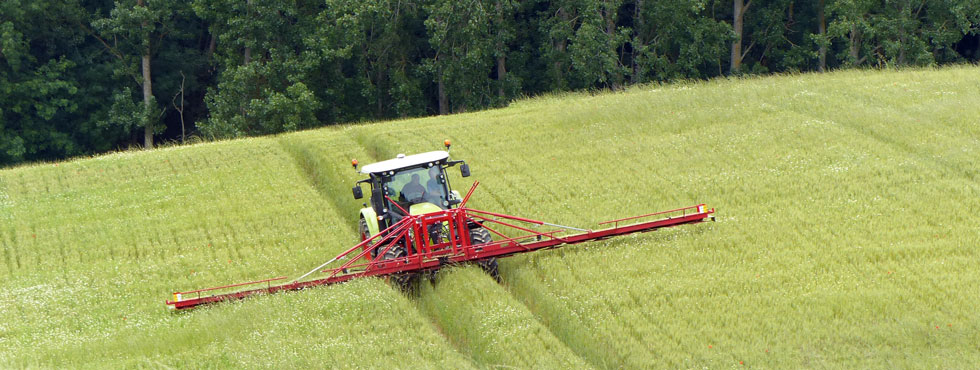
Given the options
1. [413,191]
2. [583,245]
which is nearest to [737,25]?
[583,245]

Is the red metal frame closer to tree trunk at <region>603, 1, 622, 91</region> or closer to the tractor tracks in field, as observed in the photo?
the tractor tracks in field

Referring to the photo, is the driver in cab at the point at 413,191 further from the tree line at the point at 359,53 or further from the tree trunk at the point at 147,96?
the tree trunk at the point at 147,96

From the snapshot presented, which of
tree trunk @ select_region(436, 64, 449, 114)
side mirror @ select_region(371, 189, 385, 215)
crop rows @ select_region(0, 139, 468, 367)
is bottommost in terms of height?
tree trunk @ select_region(436, 64, 449, 114)

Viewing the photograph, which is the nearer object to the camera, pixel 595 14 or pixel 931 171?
pixel 931 171

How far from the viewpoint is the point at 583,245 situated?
19.8 metres

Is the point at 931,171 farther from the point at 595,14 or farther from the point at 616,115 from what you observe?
the point at 595,14

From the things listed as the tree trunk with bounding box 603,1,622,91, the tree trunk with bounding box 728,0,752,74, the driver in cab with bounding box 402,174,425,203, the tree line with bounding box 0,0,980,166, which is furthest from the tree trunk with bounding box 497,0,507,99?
the driver in cab with bounding box 402,174,425,203

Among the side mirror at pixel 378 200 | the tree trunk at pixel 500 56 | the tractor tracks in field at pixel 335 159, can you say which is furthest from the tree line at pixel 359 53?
the side mirror at pixel 378 200

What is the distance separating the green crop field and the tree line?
39.2ft

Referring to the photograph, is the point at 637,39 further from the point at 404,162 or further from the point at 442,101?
the point at 404,162

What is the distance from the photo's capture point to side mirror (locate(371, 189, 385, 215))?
63.8 ft

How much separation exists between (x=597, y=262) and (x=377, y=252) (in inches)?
181

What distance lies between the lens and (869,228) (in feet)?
67.1

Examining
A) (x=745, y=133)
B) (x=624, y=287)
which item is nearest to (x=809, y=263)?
(x=624, y=287)
